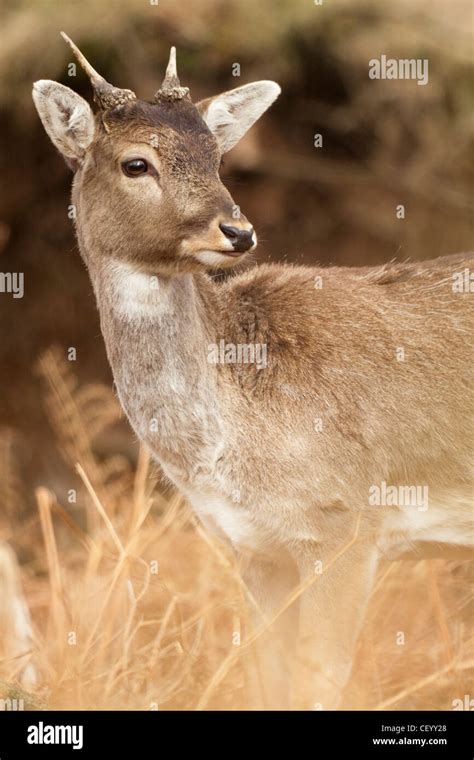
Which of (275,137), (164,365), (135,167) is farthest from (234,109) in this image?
(275,137)

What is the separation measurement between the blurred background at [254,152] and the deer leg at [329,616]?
3.52 meters

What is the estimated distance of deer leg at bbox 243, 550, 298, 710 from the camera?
5730mm

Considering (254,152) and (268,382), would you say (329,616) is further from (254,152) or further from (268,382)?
(254,152)

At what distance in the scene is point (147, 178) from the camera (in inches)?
212

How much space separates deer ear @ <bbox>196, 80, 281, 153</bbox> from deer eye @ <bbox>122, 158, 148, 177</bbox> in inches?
23.6

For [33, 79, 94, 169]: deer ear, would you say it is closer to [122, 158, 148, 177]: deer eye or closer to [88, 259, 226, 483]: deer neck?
[122, 158, 148, 177]: deer eye

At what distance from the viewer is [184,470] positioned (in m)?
A: 5.59

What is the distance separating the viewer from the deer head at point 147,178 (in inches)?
206

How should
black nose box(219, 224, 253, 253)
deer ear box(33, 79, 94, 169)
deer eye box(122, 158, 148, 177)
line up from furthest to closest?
deer ear box(33, 79, 94, 169)
deer eye box(122, 158, 148, 177)
black nose box(219, 224, 253, 253)

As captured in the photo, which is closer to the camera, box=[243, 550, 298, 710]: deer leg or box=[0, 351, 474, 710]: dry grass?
box=[0, 351, 474, 710]: dry grass

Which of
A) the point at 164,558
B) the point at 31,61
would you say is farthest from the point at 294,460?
the point at 31,61

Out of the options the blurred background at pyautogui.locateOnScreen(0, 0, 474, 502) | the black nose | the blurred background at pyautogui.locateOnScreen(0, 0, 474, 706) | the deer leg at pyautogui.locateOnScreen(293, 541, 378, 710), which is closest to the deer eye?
the black nose

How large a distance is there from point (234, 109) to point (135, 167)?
84cm

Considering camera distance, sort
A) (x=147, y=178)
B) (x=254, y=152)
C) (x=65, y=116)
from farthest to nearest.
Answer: (x=254, y=152)
(x=65, y=116)
(x=147, y=178)
